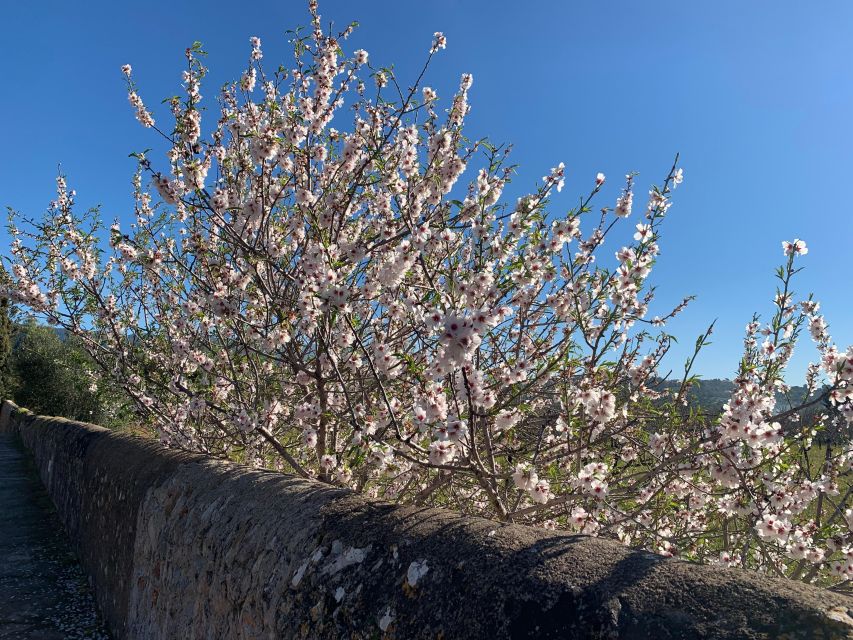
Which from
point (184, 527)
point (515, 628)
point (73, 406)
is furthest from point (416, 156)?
point (73, 406)

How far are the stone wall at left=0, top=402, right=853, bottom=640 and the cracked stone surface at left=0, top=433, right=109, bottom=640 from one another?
1445 millimetres

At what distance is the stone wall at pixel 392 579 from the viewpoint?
116cm

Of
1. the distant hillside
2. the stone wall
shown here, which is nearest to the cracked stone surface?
the stone wall

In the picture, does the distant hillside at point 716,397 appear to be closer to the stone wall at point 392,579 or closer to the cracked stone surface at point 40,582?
the stone wall at point 392,579

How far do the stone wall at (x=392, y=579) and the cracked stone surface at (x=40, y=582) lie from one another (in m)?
1.45

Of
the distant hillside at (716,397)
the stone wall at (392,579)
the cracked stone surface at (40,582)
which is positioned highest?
the distant hillside at (716,397)

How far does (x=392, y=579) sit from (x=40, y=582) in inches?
235

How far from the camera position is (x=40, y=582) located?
224 inches

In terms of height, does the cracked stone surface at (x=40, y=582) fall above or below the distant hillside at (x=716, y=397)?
below

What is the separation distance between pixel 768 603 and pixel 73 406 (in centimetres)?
3154

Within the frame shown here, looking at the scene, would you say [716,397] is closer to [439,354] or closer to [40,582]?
[439,354]

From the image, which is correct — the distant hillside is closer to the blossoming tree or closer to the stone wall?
the blossoming tree

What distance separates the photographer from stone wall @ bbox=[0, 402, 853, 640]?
3.82 ft

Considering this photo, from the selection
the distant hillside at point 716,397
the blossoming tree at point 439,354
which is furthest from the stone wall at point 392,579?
the distant hillside at point 716,397
